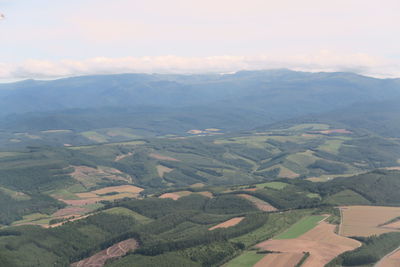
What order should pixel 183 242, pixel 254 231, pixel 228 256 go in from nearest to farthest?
pixel 228 256, pixel 183 242, pixel 254 231

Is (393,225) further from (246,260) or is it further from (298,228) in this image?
(246,260)

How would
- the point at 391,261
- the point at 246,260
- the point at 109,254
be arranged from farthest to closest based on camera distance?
1. the point at 109,254
2. the point at 246,260
3. the point at 391,261

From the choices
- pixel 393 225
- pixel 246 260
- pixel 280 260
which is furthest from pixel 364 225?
pixel 246 260

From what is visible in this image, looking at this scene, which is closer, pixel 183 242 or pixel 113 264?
pixel 113 264

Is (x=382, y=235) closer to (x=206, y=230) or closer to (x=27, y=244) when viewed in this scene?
(x=206, y=230)

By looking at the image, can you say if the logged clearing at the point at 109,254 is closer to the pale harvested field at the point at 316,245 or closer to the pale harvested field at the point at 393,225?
the pale harvested field at the point at 316,245

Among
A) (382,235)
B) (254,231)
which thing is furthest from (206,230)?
(382,235)
